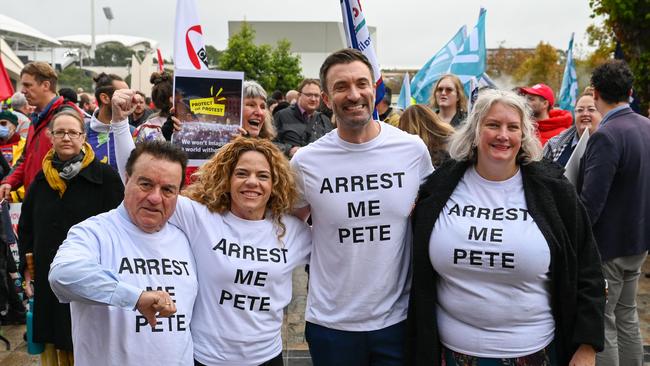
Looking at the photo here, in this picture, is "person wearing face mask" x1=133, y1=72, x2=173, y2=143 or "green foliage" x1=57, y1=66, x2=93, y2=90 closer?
"person wearing face mask" x1=133, y1=72, x2=173, y2=143

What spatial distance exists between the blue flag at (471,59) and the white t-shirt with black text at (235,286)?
241 inches

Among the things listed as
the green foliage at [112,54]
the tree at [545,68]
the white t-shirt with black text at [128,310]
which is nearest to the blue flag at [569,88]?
the white t-shirt with black text at [128,310]

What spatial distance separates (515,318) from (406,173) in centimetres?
82

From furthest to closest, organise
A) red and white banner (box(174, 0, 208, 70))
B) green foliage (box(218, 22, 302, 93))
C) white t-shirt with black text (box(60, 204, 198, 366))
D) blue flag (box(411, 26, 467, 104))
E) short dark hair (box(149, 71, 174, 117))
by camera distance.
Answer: green foliage (box(218, 22, 302, 93)), blue flag (box(411, 26, 467, 104)), short dark hair (box(149, 71, 174, 117)), red and white banner (box(174, 0, 208, 70)), white t-shirt with black text (box(60, 204, 198, 366))

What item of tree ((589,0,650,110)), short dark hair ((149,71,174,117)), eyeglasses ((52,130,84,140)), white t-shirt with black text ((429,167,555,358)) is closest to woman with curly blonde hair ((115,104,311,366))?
white t-shirt with black text ((429,167,555,358))

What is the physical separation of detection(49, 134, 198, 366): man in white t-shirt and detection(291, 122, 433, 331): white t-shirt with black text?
644mm

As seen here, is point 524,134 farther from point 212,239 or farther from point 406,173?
point 212,239

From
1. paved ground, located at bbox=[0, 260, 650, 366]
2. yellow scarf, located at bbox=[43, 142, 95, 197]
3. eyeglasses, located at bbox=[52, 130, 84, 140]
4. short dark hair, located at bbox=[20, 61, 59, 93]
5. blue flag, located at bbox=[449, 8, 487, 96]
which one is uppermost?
blue flag, located at bbox=[449, 8, 487, 96]

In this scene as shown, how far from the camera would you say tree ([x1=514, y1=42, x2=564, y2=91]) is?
4388 centimetres

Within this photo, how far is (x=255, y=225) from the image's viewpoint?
2.89 meters

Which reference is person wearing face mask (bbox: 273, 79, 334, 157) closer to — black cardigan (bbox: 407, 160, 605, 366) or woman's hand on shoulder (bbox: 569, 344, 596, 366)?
black cardigan (bbox: 407, 160, 605, 366)

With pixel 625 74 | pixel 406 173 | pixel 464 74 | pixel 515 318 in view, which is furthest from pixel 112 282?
pixel 464 74

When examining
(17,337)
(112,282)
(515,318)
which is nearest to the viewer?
(112,282)

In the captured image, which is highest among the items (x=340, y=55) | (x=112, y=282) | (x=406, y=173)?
(x=340, y=55)
